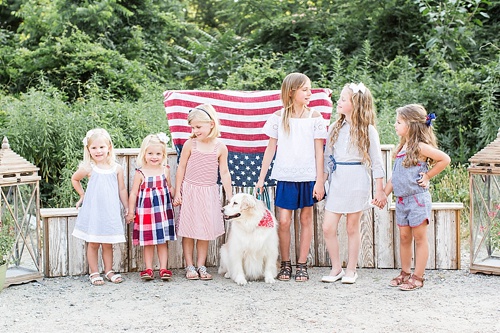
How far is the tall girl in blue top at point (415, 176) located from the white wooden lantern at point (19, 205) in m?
2.86

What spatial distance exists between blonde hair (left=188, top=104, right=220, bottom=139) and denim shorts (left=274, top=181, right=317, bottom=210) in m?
0.71

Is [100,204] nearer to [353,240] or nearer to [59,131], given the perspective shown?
[353,240]

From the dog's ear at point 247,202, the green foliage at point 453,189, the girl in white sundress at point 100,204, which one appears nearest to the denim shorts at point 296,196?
the dog's ear at point 247,202

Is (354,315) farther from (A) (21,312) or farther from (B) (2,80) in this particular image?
(B) (2,80)

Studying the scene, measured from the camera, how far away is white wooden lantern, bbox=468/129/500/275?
5.56 metres

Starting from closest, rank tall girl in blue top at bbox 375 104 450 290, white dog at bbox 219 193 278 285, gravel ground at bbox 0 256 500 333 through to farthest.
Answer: gravel ground at bbox 0 256 500 333
tall girl in blue top at bbox 375 104 450 290
white dog at bbox 219 193 278 285

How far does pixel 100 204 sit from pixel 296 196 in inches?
61.7

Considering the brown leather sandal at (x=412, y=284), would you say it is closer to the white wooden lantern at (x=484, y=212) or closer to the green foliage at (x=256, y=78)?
the white wooden lantern at (x=484, y=212)

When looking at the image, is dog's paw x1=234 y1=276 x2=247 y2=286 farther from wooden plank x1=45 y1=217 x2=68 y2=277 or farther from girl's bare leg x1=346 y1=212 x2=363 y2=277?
wooden plank x1=45 y1=217 x2=68 y2=277

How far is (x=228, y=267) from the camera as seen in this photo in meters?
5.62

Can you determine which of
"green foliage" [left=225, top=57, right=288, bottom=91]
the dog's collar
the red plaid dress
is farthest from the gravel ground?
"green foliage" [left=225, top=57, right=288, bottom=91]

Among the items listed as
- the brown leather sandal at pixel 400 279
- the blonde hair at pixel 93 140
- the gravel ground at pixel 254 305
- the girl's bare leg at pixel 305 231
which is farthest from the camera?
the girl's bare leg at pixel 305 231

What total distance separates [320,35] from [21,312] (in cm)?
851

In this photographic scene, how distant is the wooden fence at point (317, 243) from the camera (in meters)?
5.73
